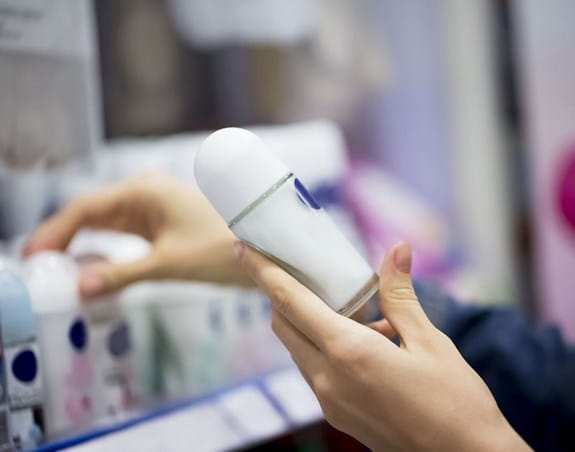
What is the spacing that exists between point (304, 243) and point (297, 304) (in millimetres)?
49

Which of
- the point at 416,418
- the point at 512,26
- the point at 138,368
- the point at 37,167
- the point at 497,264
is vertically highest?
the point at 512,26

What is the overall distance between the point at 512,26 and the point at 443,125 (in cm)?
29

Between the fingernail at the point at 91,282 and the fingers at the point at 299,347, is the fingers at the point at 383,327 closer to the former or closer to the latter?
the fingers at the point at 299,347

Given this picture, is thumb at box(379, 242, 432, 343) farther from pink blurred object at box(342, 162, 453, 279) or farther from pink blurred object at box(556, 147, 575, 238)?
pink blurred object at box(556, 147, 575, 238)

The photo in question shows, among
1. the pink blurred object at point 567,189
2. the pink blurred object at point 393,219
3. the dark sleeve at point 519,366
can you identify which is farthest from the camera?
the pink blurred object at point 567,189

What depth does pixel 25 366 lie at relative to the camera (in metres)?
0.69

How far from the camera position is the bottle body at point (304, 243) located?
59 centimetres

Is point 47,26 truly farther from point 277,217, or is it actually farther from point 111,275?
point 277,217

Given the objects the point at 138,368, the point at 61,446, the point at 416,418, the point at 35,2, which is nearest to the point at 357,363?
the point at 416,418

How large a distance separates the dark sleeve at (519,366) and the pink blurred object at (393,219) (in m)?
0.46

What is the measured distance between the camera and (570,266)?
5.13 ft

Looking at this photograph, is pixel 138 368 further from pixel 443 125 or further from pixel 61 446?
pixel 443 125

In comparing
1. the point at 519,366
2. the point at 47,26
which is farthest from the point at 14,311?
the point at 519,366

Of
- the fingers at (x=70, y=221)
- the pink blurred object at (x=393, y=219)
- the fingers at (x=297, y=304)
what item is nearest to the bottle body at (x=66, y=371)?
the fingers at (x=70, y=221)
